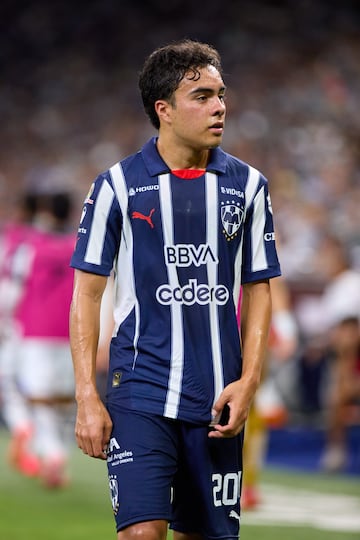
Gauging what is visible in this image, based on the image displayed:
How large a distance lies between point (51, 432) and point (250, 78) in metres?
12.7

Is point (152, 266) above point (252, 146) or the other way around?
the other way around

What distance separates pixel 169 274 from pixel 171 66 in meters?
0.69

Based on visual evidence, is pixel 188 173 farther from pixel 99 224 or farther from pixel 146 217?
pixel 99 224

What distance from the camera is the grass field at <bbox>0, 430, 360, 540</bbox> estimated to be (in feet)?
23.7

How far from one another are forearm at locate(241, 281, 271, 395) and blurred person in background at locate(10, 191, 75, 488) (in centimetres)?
535

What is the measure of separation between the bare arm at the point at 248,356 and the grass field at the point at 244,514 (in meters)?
3.14

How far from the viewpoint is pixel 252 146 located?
1945 cm

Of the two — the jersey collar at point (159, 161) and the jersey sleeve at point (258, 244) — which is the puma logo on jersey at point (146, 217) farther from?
the jersey sleeve at point (258, 244)

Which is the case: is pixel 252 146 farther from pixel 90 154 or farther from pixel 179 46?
pixel 179 46

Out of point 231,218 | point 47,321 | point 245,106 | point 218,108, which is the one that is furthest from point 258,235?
point 245,106

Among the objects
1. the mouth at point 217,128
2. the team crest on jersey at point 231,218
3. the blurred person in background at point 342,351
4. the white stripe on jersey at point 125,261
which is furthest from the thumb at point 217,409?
the blurred person in background at point 342,351

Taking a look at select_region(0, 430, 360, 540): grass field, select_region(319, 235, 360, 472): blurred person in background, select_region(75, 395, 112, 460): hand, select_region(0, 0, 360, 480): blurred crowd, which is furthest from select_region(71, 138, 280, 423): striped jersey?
select_region(0, 0, 360, 480): blurred crowd

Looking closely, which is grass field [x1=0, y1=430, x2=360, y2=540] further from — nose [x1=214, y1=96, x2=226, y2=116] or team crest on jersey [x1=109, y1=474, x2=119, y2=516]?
nose [x1=214, y1=96, x2=226, y2=116]

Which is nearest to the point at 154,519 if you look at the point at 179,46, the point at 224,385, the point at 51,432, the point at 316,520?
the point at 224,385
